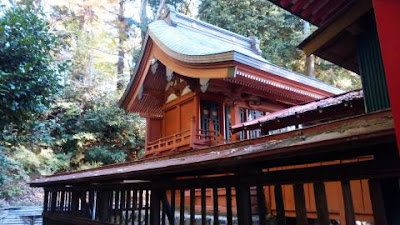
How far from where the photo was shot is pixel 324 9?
4.69m

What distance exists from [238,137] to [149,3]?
2020 centimetres

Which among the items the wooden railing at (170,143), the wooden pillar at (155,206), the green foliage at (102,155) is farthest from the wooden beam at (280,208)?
the green foliage at (102,155)

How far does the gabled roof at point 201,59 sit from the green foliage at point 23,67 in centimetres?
329

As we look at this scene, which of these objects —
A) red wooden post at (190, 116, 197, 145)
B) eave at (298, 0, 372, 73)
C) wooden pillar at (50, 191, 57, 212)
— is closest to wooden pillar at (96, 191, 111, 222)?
wooden pillar at (50, 191, 57, 212)

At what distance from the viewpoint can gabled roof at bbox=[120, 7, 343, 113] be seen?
285 inches

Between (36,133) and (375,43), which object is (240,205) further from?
(36,133)

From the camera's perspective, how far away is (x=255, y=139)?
285cm

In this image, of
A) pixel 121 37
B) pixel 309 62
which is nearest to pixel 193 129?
pixel 309 62

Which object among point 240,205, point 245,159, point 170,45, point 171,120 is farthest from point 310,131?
point 171,120

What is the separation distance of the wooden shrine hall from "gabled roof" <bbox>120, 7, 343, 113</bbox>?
37 millimetres

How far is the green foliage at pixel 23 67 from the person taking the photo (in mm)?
6234

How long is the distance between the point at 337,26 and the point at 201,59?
4.13 m

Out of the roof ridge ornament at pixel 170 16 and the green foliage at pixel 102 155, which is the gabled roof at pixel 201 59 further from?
the green foliage at pixel 102 155

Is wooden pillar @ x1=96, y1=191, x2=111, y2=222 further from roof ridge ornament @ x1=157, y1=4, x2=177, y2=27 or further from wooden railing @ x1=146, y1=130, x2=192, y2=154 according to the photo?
roof ridge ornament @ x1=157, y1=4, x2=177, y2=27
